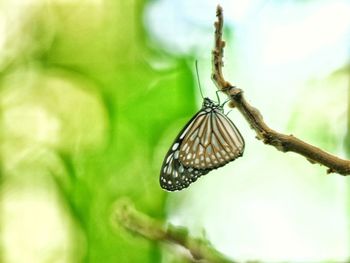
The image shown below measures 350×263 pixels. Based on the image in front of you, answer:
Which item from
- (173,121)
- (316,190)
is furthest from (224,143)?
(316,190)

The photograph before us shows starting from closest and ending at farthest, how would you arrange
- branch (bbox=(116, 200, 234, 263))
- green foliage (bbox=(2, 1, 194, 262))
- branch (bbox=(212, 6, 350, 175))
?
branch (bbox=(212, 6, 350, 175)) < branch (bbox=(116, 200, 234, 263)) < green foliage (bbox=(2, 1, 194, 262))

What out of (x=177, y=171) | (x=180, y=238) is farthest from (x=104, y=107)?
(x=180, y=238)

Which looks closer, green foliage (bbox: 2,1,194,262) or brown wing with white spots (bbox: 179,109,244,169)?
brown wing with white spots (bbox: 179,109,244,169)

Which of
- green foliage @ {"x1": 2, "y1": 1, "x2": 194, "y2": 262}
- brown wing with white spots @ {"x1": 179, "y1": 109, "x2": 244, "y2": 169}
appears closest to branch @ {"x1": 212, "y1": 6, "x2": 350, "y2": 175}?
brown wing with white spots @ {"x1": 179, "y1": 109, "x2": 244, "y2": 169}

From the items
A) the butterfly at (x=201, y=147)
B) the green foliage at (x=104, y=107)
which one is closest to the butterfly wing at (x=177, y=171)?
the butterfly at (x=201, y=147)

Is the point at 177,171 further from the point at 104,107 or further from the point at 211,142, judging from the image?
→ the point at 104,107

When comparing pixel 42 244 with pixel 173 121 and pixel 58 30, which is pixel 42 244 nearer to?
pixel 173 121

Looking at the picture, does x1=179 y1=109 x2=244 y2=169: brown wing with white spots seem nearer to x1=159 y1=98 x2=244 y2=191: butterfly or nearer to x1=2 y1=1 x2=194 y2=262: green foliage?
x1=159 y1=98 x2=244 y2=191: butterfly

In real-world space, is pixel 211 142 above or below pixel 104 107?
below
